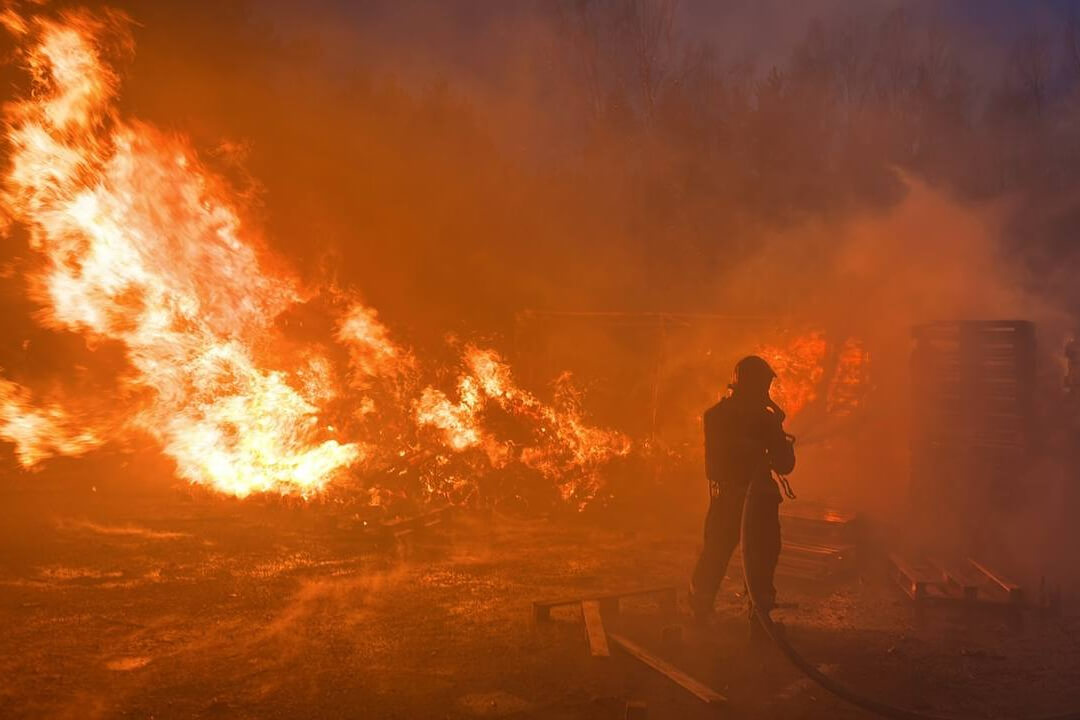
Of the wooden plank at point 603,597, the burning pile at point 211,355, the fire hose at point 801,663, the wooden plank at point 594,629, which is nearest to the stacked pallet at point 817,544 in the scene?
the wooden plank at point 603,597

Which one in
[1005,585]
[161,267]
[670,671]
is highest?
[161,267]

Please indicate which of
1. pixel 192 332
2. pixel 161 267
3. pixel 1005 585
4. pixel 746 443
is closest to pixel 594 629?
pixel 746 443

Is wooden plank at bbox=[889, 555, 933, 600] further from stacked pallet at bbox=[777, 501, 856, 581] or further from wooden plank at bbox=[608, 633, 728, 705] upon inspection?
wooden plank at bbox=[608, 633, 728, 705]

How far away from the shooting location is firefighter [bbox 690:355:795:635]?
20.2 feet

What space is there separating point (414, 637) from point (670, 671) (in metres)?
2.19

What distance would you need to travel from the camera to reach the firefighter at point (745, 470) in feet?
20.2

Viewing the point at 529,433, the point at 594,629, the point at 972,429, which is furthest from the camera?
the point at 529,433

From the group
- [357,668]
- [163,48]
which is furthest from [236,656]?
[163,48]

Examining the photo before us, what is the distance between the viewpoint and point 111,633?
6066 mm

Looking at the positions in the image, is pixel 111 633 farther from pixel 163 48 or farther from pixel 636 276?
pixel 636 276

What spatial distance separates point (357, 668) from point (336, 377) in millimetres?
7276

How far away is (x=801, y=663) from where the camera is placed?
5.06m

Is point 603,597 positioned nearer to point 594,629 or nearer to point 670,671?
point 594,629

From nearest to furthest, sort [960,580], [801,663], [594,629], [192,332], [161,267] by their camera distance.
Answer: [801,663] → [594,629] → [960,580] → [161,267] → [192,332]
